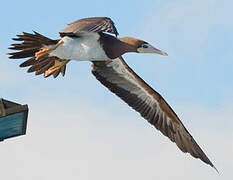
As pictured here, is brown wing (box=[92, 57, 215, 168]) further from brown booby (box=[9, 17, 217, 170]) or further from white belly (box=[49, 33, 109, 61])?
white belly (box=[49, 33, 109, 61])

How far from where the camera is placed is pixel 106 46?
324 inches

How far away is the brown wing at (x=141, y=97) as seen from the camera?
32.0ft

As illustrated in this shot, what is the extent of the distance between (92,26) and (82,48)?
1012mm

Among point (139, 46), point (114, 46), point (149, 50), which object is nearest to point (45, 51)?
point (114, 46)

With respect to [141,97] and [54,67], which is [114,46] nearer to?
[54,67]

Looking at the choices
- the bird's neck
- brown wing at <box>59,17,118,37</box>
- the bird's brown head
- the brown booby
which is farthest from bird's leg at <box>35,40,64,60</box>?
the bird's brown head

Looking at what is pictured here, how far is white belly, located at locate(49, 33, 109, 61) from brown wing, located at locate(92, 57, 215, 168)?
4.94 feet

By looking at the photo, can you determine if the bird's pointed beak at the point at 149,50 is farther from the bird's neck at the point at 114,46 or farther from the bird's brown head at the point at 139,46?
the bird's neck at the point at 114,46

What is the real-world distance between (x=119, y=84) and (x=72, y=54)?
2.04 m

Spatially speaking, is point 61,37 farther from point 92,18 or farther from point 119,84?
point 119,84

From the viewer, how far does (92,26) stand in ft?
23.4

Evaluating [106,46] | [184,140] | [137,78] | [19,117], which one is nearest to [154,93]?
[137,78]

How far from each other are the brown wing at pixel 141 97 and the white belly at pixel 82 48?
151 cm

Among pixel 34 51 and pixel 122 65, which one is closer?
pixel 34 51
